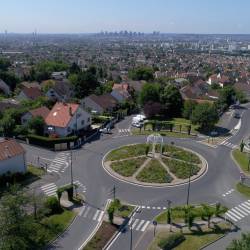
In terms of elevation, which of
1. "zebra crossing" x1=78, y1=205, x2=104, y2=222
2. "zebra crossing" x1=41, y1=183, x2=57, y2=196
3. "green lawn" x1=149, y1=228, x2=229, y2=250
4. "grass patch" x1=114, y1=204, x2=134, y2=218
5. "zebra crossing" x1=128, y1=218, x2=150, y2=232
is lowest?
"zebra crossing" x1=41, y1=183, x2=57, y2=196

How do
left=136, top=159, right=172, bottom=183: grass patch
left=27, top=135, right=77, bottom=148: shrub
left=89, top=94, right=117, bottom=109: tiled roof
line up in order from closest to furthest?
left=136, top=159, right=172, bottom=183: grass patch → left=27, top=135, right=77, bottom=148: shrub → left=89, top=94, right=117, bottom=109: tiled roof

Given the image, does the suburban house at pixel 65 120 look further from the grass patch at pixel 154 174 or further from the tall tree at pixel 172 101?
the tall tree at pixel 172 101

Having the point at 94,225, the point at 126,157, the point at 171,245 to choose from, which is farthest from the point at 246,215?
the point at 126,157

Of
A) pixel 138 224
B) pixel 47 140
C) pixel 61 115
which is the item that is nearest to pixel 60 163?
pixel 47 140

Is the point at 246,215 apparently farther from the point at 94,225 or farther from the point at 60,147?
the point at 60,147

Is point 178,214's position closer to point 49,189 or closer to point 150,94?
point 49,189

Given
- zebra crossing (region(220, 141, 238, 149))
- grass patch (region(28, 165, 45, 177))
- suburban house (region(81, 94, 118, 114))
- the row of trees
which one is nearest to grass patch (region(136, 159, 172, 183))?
grass patch (region(28, 165, 45, 177))

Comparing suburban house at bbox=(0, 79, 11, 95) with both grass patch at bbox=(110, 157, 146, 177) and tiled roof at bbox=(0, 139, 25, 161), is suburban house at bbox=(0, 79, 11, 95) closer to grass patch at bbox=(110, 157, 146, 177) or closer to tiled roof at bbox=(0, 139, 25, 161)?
tiled roof at bbox=(0, 139, 25, 161)

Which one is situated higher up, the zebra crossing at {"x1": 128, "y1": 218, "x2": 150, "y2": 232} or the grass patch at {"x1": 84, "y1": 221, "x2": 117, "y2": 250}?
the grass patch at {"x1": 84, "y1": 221, "x2": 117, "y2": 250}

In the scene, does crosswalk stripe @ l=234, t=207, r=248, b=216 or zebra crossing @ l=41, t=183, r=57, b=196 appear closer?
crosswalk stripe @ l=234, t=207, r=248, b=216
